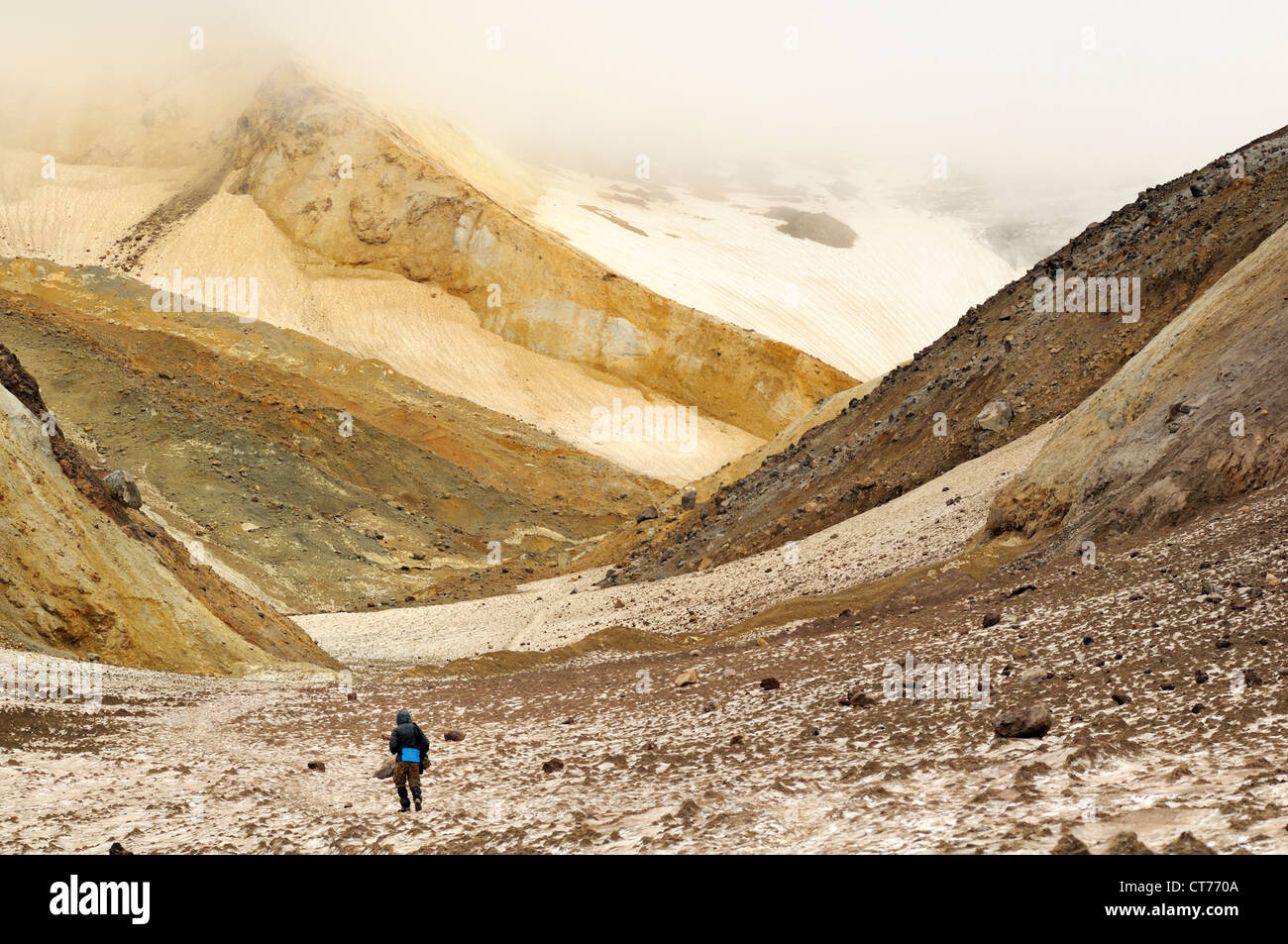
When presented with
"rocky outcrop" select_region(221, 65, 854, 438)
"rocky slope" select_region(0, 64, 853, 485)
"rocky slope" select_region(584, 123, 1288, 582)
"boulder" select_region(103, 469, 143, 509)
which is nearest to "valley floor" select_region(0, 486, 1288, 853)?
"boulder" select_region(103, 469, 143, 509)

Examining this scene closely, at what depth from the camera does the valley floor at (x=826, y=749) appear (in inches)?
255

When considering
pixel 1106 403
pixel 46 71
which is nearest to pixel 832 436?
pixel 1106 403

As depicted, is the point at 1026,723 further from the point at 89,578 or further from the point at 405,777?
the point at 89,578

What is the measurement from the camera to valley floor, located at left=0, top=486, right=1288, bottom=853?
646 centimetres

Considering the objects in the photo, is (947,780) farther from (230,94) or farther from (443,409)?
(230,94)

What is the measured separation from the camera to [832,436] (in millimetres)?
26219

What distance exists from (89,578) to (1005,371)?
52.0 ft

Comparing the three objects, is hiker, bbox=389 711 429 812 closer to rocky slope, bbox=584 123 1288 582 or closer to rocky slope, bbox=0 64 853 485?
rocky slope, bbox=584 123 1288 582

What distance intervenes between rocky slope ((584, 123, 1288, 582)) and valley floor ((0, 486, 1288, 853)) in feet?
30.0

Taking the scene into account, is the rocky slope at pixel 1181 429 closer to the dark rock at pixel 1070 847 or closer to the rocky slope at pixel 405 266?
the dark rock at pixel 1070 847

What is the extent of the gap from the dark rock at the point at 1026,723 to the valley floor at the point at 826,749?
0.39 ft

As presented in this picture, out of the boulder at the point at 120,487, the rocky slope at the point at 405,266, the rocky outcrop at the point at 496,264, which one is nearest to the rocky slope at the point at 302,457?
the rocky slope at the point at 405,266

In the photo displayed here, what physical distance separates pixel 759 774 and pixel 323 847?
290cm

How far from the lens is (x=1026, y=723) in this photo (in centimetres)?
756
